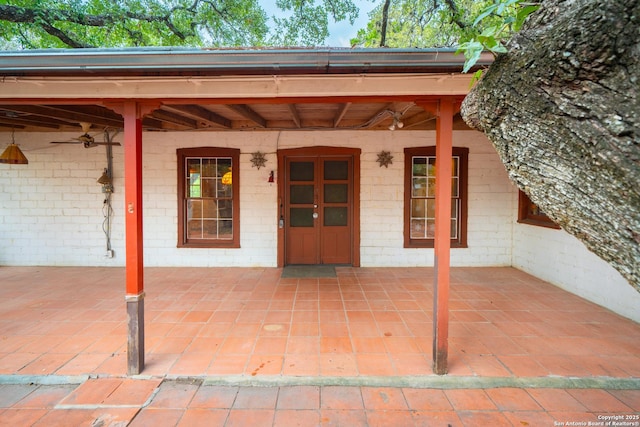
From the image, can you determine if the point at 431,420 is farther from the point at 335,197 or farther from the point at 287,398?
the point at 335,197

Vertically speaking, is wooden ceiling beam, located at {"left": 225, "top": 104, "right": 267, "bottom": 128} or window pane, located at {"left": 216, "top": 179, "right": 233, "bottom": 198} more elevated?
wooden ceiling beam, located at {"left": 225, "top": 104, "right": 267, "bottom": 128}

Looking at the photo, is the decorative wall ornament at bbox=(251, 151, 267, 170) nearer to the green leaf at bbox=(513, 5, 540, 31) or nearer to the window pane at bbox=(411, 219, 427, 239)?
the window pane at bbox=(411, 219, 427, 239)

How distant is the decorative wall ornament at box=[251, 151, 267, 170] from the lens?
557cm

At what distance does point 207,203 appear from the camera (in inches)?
228

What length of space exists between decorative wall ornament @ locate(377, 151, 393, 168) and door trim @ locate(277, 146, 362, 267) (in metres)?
0.39

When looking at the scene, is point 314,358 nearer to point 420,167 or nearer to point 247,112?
point 247,112

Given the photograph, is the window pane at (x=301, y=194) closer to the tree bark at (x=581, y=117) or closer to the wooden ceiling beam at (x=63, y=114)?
the wooden ceiling beam at (x=63, y=114)

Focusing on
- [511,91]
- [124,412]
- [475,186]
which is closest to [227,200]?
[124,412]

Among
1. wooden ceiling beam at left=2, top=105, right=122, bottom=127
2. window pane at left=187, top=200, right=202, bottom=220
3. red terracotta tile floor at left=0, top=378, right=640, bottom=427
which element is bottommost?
red terracotta tile floor at left=0, top=378, right=640, bottom=427

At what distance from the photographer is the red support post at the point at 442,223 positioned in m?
2.54

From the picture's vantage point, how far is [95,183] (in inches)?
223

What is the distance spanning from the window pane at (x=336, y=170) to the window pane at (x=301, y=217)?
0.72m

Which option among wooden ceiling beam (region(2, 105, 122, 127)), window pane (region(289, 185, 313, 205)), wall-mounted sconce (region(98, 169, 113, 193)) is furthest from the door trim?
wall-mounted sconce (region(98, 169, 113, 193))

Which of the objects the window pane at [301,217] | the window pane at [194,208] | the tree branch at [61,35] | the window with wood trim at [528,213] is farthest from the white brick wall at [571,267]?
the tree branch at [61,35]
